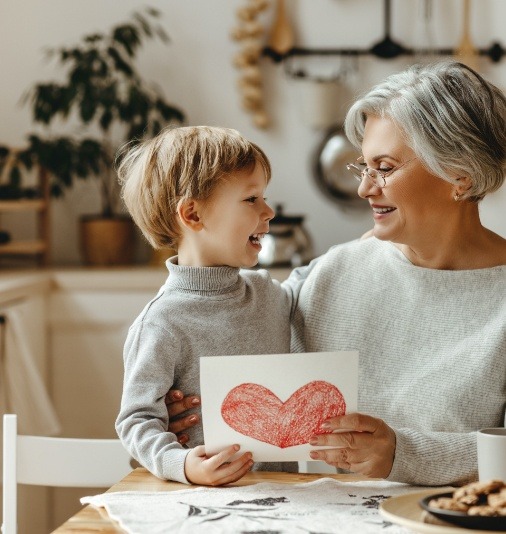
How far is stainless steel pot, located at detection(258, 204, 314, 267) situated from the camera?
3150 mm

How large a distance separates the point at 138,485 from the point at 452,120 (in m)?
0.72

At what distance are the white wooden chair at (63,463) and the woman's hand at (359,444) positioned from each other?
0.42m

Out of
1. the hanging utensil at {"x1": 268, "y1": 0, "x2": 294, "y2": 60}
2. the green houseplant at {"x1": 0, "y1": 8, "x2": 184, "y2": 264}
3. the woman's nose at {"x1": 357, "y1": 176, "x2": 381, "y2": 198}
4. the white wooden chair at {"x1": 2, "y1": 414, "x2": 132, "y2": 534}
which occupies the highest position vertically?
the hanging utensil at {"x1": 268, "y1": 0, "x2": 294, "y2": 60}

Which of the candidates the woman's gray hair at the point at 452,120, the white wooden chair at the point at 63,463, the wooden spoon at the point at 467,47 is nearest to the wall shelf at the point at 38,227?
the wooden spoon at the point at 467,47

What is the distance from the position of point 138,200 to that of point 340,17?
2.12 metres

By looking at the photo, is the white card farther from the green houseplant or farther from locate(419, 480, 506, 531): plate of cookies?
the green houseplant

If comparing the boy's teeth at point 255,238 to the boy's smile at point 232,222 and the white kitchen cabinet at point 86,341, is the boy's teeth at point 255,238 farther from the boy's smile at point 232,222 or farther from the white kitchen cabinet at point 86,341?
→ the white kitchen cabinet at point 86,341

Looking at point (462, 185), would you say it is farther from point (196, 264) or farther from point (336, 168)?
point (336, 168)

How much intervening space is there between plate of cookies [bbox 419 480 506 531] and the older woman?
39cm

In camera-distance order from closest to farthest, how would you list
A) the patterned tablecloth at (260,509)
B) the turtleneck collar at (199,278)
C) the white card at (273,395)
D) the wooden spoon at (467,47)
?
the patterned tablecloth at (260,509)
the white card at (273,395)
the turtleneck collar at (199,278)
the wooden spoon at (467,47)

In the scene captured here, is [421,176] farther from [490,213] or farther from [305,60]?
[305,60]

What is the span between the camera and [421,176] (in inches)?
61.8

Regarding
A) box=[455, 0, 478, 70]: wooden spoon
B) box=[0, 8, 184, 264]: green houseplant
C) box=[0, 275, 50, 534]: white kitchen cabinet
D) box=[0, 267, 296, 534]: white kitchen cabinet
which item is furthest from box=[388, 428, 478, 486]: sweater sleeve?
box=[455, 0, 478, 70]: wooden spoon

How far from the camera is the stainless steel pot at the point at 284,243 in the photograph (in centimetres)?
315
